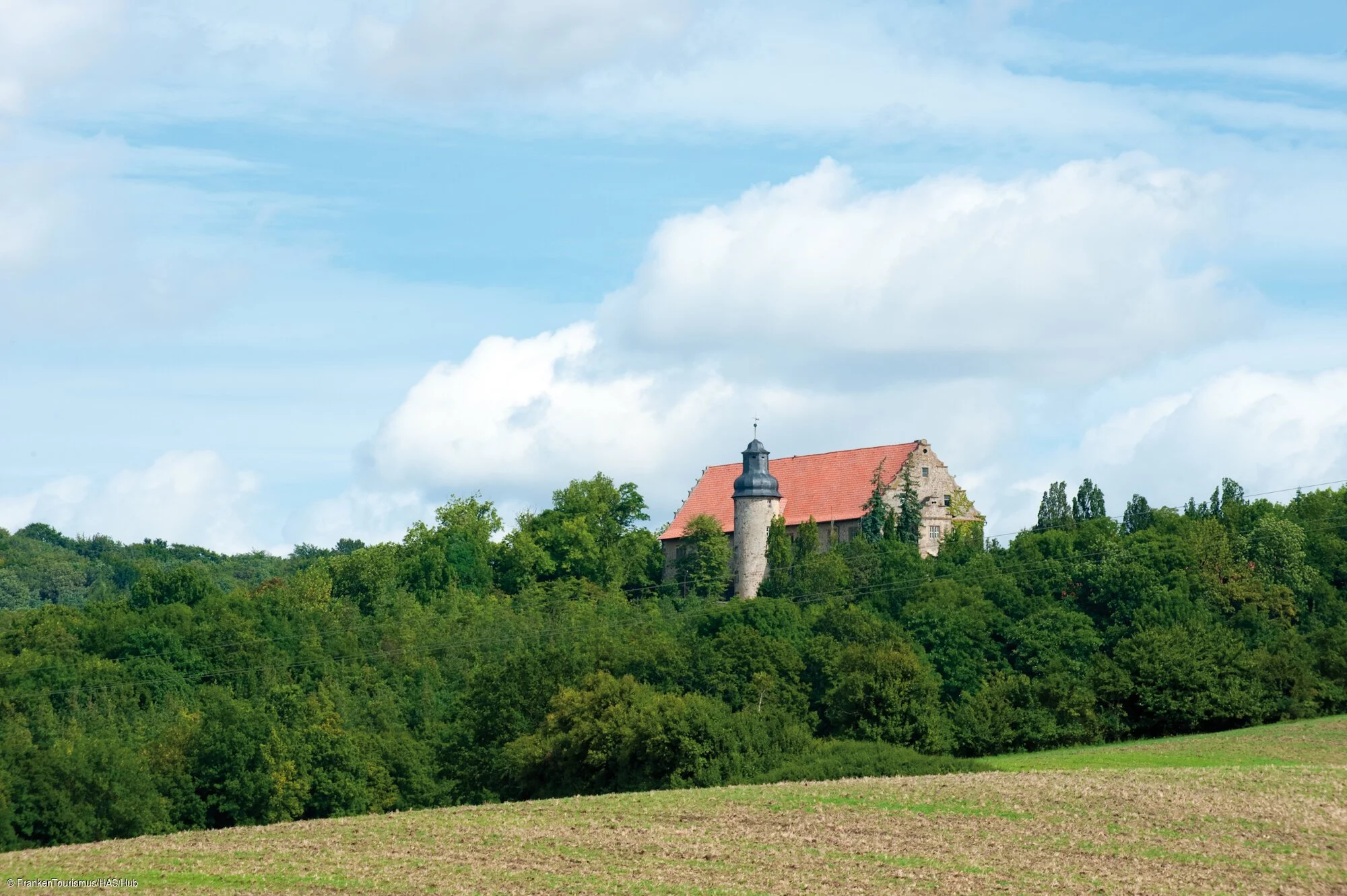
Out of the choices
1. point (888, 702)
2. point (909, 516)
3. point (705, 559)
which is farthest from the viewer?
point (705, 559)

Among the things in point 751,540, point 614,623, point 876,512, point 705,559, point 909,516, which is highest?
point 876,512

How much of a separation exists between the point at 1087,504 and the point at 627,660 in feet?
163

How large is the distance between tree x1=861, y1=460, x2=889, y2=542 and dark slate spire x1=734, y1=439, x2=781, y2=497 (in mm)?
5982

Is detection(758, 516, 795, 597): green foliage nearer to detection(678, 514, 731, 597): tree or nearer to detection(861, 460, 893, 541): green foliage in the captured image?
detection(678, 514, 731, 597): tree

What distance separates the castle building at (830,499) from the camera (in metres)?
115

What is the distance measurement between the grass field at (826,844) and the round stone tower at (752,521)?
61.2 metres

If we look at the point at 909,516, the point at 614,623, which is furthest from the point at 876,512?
the point at 614,623

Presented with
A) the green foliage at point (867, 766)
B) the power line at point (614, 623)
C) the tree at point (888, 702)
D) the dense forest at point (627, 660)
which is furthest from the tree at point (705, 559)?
the green foliage at point (867, 766)

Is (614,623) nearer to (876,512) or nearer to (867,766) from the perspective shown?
(876,512)

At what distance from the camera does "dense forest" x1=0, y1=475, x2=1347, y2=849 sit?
70.8m

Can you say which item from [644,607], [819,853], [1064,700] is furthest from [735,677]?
[819,853]

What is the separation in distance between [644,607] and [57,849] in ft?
226

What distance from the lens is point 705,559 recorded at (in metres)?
116

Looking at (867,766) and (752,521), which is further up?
(752,521)
